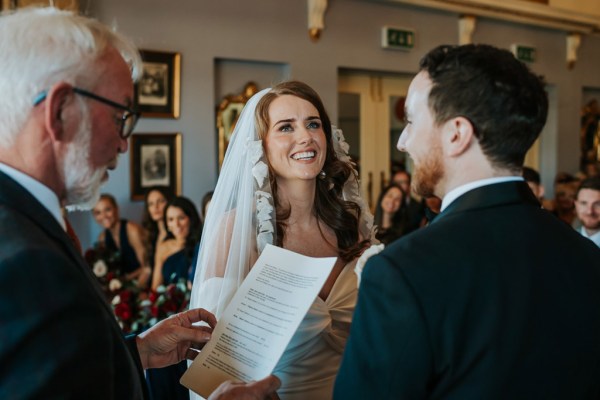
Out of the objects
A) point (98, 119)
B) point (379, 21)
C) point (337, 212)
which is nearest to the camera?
point (98, 119)

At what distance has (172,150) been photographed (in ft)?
20.8

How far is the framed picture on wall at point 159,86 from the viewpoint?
20.0 feet

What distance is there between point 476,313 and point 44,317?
2.76ft

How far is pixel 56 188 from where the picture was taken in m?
1.31

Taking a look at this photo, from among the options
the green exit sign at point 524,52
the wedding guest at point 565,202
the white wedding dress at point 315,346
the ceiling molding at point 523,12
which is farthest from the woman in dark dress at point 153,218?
the green exit sign at point 524,52

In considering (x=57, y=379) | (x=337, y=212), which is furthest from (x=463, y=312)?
(x=337, y=212)

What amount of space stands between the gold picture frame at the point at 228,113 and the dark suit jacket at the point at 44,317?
214 inches

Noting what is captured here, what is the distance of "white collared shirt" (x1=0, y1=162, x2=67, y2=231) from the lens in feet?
4.09

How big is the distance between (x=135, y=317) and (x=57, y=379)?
3188 mm

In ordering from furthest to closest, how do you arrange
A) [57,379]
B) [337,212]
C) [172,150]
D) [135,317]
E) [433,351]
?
[172,150]
[135,317]
[337,212]
[433,351]
[57,379]

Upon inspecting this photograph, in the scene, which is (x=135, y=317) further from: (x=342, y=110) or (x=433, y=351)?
(x=342, y=110)

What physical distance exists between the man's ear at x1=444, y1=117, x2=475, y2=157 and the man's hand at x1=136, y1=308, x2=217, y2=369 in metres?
1.05

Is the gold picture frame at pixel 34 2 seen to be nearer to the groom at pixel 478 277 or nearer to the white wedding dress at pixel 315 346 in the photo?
the white wedding dress at pixel 315 346

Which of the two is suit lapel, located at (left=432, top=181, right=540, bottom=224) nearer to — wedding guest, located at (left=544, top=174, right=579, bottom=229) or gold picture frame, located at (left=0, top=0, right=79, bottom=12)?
gold picture frame, located at (left=0, top=0, right=79, bottom=12)
